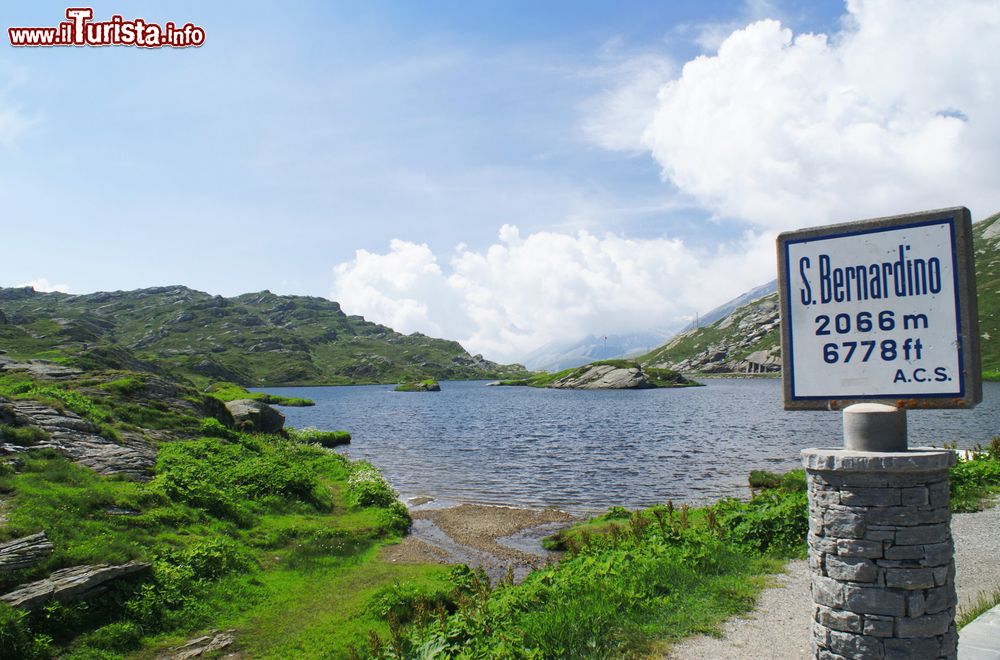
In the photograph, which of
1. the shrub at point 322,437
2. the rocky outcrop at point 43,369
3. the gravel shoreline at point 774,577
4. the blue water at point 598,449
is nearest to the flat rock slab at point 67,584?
the gravel shoreline at point 774,577

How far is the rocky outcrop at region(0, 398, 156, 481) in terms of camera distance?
2278 centimetres

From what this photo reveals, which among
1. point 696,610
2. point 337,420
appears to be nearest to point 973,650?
point 696,610

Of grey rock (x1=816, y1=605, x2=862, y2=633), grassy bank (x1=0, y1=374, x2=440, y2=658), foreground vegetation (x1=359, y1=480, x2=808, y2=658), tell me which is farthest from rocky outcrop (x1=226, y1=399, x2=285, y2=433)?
grey rock (x1=816, y1=605, x2=862, y2=633)

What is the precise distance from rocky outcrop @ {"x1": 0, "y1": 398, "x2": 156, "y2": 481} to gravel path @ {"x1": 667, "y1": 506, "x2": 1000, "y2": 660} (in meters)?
22.5

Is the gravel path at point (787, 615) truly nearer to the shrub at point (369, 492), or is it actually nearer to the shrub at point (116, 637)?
the shrub at point (116, 637)

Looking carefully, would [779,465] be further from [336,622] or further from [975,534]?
[336,622]

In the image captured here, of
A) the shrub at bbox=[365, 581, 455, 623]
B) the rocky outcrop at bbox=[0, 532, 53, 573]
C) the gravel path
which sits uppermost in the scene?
the rocky outcrop at bbox=[0, 532, 53, 573]

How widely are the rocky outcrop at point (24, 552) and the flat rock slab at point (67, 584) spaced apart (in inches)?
24.0

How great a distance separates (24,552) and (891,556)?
18.7m

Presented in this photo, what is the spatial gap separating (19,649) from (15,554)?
3039 millimetres

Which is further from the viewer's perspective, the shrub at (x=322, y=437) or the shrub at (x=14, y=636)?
the shrub at (x=322, y=437)

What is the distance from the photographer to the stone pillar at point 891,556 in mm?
6664

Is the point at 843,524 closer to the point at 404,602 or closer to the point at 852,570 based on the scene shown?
the point at 852,570

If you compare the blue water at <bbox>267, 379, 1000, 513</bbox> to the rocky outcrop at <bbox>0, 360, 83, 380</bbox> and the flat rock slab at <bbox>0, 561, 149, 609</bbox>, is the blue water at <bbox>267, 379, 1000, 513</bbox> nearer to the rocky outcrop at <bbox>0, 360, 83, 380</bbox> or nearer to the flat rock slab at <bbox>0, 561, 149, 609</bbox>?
the flat rock slab at <bbox>0, 561, 149, 609</bbox>
